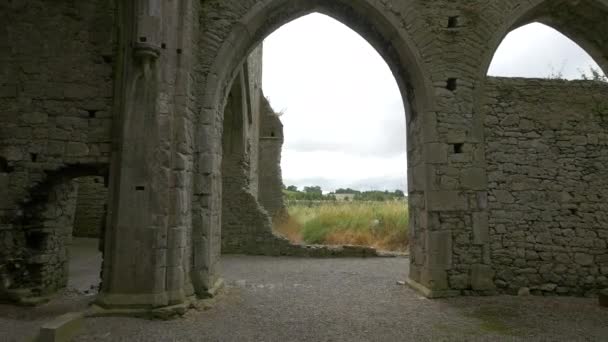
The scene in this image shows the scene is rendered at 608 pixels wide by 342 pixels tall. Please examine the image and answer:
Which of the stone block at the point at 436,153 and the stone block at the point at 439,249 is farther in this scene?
the stone block at the point at 436,153

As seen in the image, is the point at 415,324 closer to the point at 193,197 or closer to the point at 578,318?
the point at 578,318

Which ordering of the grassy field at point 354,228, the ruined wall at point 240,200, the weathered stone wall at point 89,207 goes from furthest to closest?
the grassy field at point 354,228
the weathered stone wall at point 89,207
the ruined wall at point 240,200

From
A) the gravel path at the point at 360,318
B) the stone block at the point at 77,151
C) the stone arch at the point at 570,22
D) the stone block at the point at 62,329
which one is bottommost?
the gravel path at the point at 360,318

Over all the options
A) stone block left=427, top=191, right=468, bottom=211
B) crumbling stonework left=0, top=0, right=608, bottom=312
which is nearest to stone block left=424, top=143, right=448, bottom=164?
crumbling stonework left=0, top=0, right=608, bottom=312

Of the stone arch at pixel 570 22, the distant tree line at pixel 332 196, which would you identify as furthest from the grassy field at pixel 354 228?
the distant tree line at pixel 332 196

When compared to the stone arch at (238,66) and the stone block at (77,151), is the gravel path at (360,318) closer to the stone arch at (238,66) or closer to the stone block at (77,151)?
the stone arch at (238,66)

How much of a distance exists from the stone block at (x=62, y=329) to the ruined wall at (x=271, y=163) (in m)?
10.2

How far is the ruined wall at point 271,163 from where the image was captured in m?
14.5

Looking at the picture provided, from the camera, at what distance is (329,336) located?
4.11m

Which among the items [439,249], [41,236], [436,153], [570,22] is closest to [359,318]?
[439,249]

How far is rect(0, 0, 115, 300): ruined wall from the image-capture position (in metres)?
5.12

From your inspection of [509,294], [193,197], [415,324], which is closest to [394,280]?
[509,294]

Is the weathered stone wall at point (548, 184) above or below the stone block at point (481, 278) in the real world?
above

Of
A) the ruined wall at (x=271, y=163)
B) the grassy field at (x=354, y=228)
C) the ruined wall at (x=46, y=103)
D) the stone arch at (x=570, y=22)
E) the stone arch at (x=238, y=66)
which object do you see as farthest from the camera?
the ruined wall at (x=271, y=163)
